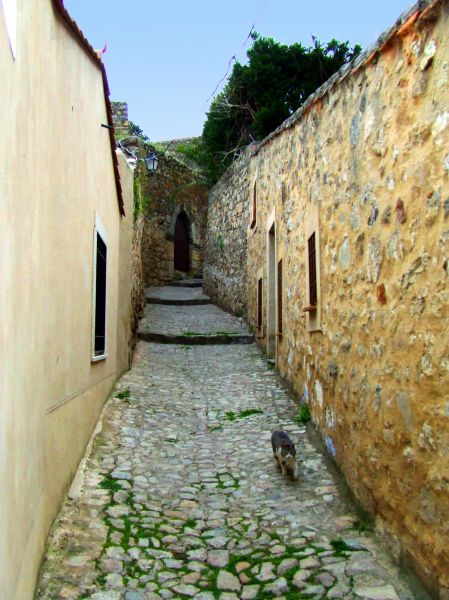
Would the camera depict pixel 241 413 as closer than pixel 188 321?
Yes

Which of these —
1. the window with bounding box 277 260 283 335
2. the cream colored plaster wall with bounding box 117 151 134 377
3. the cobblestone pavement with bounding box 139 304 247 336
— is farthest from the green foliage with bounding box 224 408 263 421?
the cobblestone pavement with bounding box 139 304 247 336

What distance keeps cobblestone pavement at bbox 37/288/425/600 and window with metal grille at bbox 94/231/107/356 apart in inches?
30.0

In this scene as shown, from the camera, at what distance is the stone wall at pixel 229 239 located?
12195 millimetres

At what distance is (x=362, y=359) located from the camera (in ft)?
12.7

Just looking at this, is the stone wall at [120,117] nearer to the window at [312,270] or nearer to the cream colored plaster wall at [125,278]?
the cream colored plaster wall at [125,278]

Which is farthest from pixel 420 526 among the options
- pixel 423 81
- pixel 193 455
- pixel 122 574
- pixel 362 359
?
pixel 193 455

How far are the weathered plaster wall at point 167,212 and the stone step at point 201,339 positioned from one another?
7454 millimetres

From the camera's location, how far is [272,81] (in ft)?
49.7

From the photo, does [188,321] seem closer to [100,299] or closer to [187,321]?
[187,321]

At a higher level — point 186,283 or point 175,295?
point 186,283

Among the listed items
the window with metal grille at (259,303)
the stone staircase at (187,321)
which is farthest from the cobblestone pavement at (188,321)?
the window with metal grille at (259,303)

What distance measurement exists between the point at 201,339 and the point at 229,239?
3.67m

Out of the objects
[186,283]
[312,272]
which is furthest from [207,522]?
[186,283]

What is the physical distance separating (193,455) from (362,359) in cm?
200
